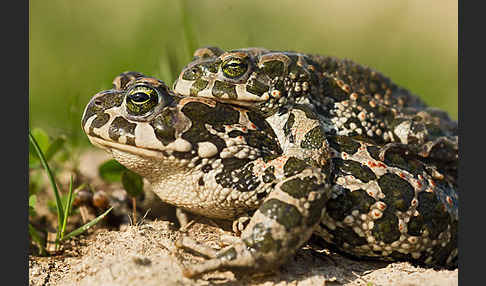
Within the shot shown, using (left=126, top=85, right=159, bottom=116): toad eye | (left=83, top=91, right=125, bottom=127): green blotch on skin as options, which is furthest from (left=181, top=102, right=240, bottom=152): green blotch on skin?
(left=83, top=91, right=125, bottom=127): green blotch on skin

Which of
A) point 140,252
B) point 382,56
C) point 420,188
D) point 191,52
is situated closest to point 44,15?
point 191,52

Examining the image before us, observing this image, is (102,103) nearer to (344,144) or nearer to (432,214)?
(344,144)

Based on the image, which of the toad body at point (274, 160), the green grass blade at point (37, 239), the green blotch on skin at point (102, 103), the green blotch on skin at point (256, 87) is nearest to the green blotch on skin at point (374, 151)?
the toad body at point (274, 160)

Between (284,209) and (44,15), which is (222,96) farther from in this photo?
(44,15)

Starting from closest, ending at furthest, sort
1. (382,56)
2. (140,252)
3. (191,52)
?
(140,252), (191,52), (382,56)

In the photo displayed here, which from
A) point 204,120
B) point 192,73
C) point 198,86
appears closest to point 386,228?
point 204,120
